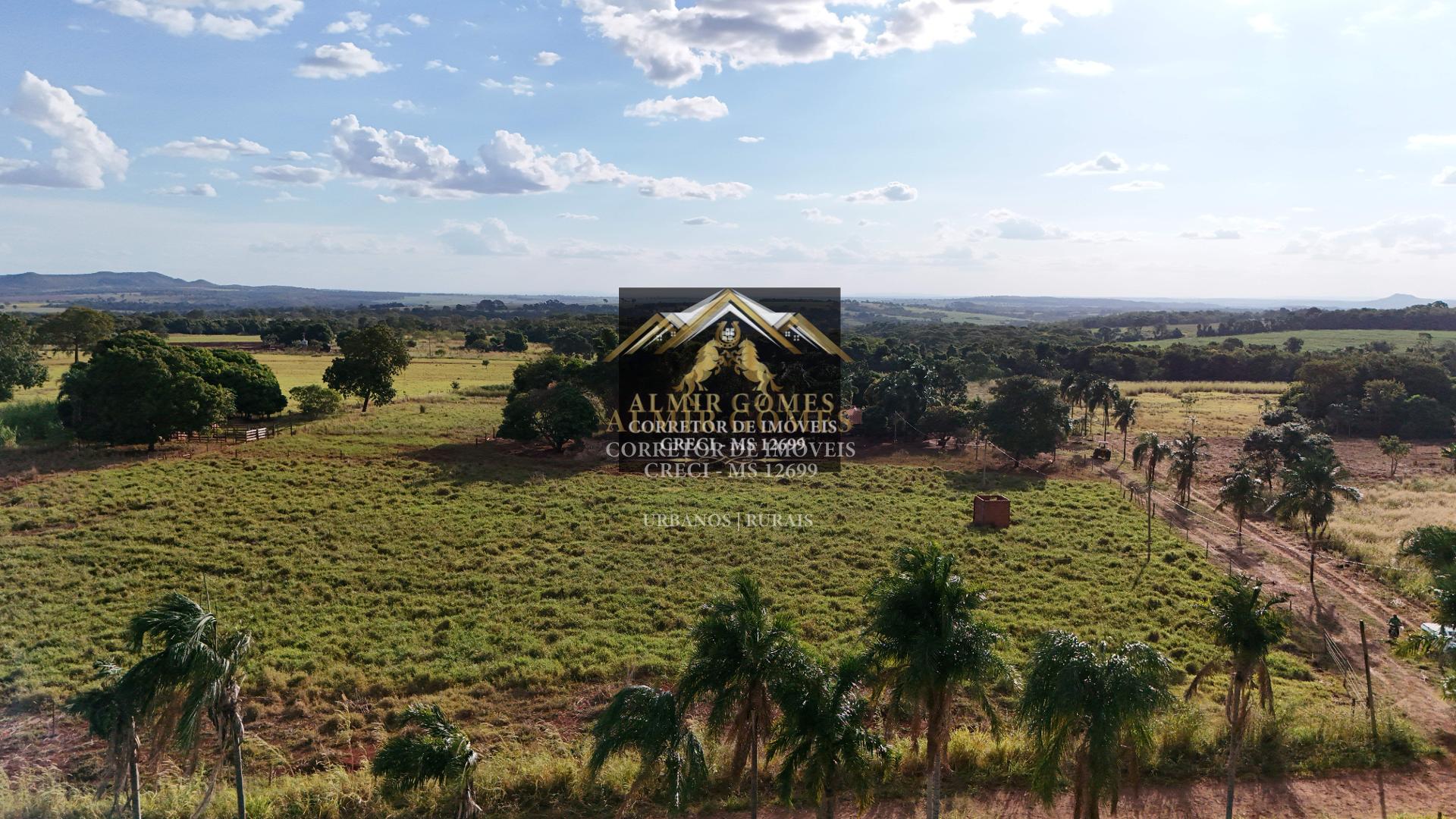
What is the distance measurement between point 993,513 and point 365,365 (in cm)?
3690

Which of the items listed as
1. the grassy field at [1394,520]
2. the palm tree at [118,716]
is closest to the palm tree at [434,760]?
the palm tree at [118,716]

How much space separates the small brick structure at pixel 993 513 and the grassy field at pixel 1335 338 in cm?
9072

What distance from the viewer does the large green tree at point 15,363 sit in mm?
44781

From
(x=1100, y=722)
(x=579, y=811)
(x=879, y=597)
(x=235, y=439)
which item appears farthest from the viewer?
(x=235, y=439)

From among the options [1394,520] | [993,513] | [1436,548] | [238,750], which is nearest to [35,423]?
[238,750]

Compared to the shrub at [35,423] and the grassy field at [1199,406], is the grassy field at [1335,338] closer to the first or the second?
the grassy field at [1199,406]

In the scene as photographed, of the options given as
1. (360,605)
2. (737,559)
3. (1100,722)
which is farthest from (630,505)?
(1100,722)

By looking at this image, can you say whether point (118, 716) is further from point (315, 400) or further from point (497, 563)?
point (315, 400)

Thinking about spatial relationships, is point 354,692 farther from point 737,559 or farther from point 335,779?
point 737,559

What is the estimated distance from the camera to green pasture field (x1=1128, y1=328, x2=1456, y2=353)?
10884 centimetres

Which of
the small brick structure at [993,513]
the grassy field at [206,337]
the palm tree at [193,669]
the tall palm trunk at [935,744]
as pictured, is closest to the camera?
the palm tree at [193,669]

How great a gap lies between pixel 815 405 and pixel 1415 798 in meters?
32.6

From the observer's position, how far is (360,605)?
68.3ft

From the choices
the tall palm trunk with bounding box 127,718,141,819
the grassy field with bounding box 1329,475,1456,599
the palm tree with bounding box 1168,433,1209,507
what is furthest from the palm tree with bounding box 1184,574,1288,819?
the palm tree with bounding box 1168,433,1209,507
